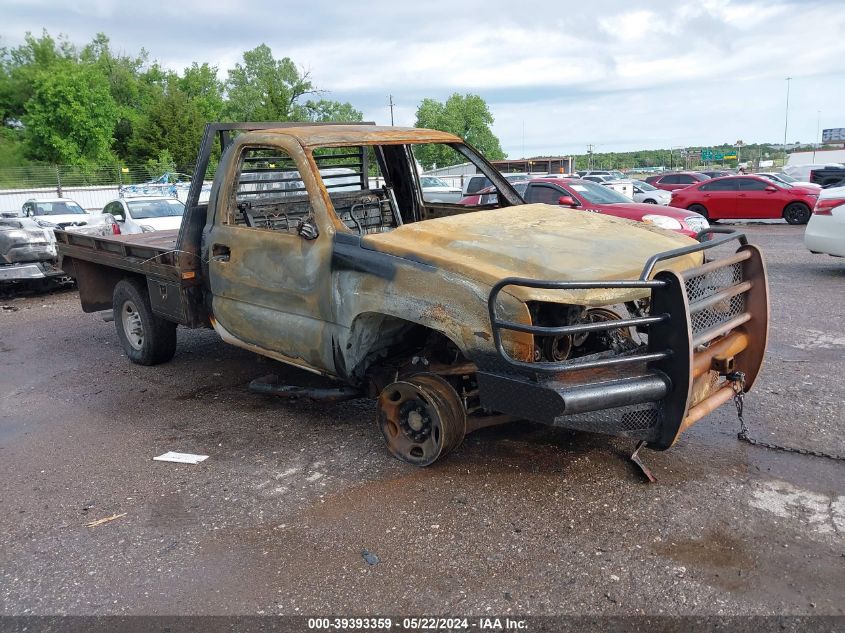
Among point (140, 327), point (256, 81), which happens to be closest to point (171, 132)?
point (256, 81)

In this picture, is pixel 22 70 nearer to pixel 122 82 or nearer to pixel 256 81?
pixel 122 82

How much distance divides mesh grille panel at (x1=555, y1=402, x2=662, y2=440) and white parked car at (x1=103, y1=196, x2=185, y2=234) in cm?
1216

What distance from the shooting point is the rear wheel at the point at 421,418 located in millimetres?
4020

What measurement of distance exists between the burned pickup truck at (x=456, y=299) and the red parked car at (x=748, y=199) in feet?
53.8

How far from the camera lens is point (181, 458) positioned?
15.1ft

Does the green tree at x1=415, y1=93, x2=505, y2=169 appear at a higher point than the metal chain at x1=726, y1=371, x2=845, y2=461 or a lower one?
higher

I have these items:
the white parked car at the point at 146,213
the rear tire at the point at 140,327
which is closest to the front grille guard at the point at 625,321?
the rear tire at the point at 140,327

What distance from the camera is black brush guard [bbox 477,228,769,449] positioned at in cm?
337

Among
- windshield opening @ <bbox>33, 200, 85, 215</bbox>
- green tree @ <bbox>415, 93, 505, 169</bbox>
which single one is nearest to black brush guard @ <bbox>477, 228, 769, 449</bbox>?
windshield opening @ <bbox>33, 200, 85, 215</bbox>

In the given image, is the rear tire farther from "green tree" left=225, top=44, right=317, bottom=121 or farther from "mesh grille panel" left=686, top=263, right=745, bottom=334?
"green tree" left=225, top=44, right=317, bottom=121

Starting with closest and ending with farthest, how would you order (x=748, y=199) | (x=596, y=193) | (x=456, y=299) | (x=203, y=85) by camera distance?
1. (x=456, y=299)
2. (x=596, y=193)
3. (x=748, y=199)
4. (x=203, y=85)

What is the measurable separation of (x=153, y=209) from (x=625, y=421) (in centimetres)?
1355

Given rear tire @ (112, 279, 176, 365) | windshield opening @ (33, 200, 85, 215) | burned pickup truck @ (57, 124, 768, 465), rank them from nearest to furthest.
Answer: burned pickup truck @ (57, 124, 768, 465), rear tire @ (112, 279, 176, 365), windshield opening @ (33, 200, 85, 215)

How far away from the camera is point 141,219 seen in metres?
14.5
